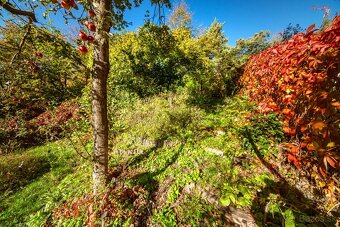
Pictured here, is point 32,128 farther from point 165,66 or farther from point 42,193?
point 165,66

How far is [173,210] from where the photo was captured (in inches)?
105

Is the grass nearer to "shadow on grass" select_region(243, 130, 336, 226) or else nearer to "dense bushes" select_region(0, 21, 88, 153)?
"dense bushes" select_region(0, 21, 88, 153)

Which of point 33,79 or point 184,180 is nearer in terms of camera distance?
point 184,180

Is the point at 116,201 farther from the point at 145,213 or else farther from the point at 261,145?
the point at 261,145

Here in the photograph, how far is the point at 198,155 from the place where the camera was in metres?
3.40

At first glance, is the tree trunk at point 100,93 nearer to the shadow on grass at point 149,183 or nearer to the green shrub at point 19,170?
the shadow on grass at point 149,183

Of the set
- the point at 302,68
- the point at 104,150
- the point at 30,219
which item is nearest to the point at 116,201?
the point at 104,150

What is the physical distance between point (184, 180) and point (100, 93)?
6.56ft

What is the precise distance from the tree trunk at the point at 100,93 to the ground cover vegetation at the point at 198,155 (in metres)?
0.13

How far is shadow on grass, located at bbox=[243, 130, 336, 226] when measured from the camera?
1958 millimetres

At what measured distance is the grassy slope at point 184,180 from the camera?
238cm

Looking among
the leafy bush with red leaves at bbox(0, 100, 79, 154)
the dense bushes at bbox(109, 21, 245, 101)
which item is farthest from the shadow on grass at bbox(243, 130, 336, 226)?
the leafy bush with red leaves at bbox(0, 100, 79, 154)

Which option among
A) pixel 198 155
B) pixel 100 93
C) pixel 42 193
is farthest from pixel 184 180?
pixel 42 193

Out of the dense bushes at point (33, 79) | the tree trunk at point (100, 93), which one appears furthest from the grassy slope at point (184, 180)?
the dense bushes at point (33, 79)
